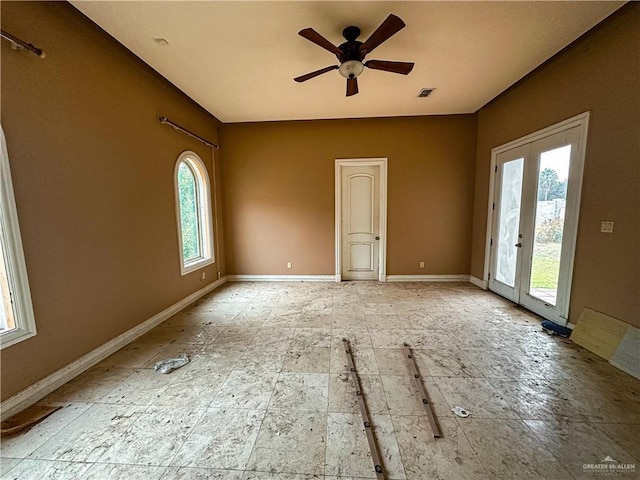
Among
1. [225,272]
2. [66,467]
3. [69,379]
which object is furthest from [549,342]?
[225,272]

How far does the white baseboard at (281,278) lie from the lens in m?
4.86

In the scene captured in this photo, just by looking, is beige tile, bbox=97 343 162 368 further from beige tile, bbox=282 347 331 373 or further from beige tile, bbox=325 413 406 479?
beige tile, bbox=325 413 406 479

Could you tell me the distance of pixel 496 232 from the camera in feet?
12.9

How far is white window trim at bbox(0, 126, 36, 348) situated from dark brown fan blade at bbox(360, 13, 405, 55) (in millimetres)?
2701

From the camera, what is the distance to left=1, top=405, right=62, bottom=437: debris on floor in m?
1.53

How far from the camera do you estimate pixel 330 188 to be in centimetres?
466

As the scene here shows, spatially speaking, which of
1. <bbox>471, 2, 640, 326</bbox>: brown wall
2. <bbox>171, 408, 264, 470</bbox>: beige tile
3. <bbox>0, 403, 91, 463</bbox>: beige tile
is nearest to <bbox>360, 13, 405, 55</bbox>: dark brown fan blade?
<bbox>471, 2, 640, 326</bbox>: brown wall

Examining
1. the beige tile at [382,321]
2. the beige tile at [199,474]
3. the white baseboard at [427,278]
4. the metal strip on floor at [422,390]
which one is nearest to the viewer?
the beige tile at [199,474]

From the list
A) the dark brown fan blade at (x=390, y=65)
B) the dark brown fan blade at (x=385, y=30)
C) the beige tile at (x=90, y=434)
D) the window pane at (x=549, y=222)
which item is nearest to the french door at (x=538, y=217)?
the window pane at (x=549, y=222)

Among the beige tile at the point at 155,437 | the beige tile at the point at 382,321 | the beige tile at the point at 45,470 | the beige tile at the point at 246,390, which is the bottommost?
the beige tile at the point at 382,321

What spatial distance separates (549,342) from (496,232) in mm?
1877

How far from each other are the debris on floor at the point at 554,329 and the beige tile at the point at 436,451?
196cm

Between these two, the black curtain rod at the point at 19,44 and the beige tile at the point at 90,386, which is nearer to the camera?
the black curtain rod at the point at 19,44

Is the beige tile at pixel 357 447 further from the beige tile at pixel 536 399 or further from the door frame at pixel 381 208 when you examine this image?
the door frame at pixel 381 208
